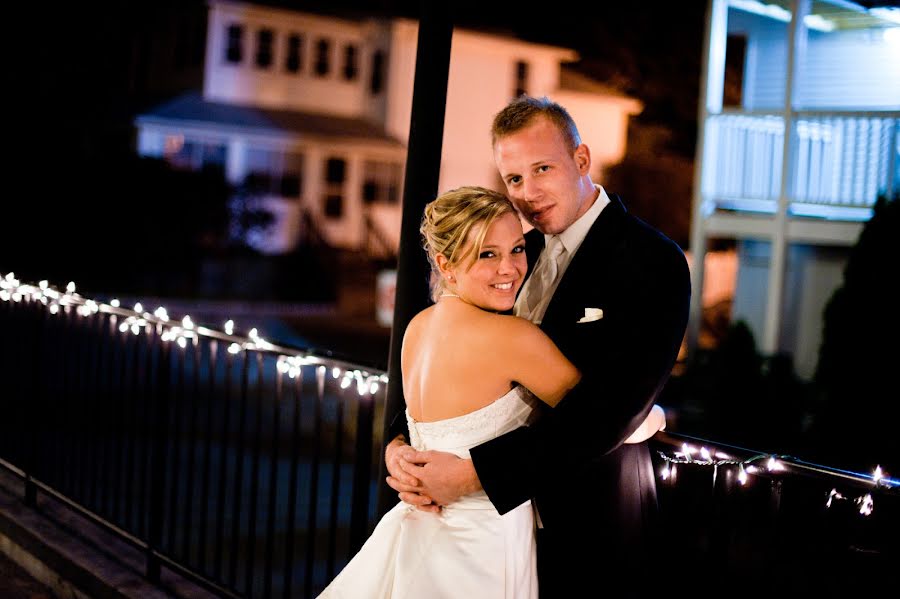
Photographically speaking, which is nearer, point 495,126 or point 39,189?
point 495,126

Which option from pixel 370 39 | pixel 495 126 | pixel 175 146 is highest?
pixel 370 39

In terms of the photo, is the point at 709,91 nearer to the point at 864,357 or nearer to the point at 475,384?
the point at 864,357

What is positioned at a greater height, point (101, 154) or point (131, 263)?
point (101, 154)

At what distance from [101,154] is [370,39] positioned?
425 inches

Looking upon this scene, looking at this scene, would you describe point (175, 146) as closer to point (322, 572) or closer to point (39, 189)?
point (39, 189)

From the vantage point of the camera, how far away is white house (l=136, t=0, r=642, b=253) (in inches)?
1387

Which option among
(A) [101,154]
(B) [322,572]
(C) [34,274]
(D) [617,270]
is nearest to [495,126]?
(D) [617,270]

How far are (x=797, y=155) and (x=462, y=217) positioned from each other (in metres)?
13.7

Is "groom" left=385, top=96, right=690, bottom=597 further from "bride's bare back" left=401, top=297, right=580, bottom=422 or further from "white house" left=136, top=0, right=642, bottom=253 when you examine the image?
"white house" left=136, top=0, right=642, bottom=253

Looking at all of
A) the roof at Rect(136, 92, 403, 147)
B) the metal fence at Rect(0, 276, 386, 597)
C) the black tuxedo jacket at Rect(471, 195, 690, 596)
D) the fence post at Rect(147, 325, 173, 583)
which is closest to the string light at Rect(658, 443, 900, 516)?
the black tuxedo jacket at Rect(471, 195, 690, 596)

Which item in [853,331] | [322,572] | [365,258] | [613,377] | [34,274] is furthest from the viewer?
[365,258]

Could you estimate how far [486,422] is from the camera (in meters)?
3.08

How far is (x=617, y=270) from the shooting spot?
10.1 ft

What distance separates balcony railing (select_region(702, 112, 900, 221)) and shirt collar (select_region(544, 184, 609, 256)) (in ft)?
39.0
